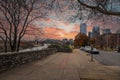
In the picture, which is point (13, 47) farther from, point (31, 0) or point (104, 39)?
point (104, 39)

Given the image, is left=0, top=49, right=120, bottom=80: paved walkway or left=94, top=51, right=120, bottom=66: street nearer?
left=0, top=49, right=120, bottom=80: paved walkway

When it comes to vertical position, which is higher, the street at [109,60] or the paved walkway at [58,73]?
the paved walkway at [58,73]

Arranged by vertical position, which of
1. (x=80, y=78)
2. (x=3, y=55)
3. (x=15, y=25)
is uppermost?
(x=15, y=25)

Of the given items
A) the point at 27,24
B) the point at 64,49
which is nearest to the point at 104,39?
the point at 64,49

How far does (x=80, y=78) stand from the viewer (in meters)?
15.4

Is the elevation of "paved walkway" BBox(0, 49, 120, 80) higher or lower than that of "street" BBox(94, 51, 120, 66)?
higher

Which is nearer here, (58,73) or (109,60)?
(58,73)

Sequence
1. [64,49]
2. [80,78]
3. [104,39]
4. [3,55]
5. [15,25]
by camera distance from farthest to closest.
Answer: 1. [104,39]
2. [64,49]
3. [15,25]
4. [3,55]
5. [80,78]

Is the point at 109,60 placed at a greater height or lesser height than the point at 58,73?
lesser

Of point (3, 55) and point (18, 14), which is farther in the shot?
point (18, 14)

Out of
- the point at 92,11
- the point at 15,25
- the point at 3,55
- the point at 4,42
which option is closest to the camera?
the point at 3,55

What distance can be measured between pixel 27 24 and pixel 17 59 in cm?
1343

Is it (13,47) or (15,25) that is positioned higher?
(15,25)

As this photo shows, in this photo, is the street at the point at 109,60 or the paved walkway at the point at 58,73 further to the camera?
the street at the point at 109,60
